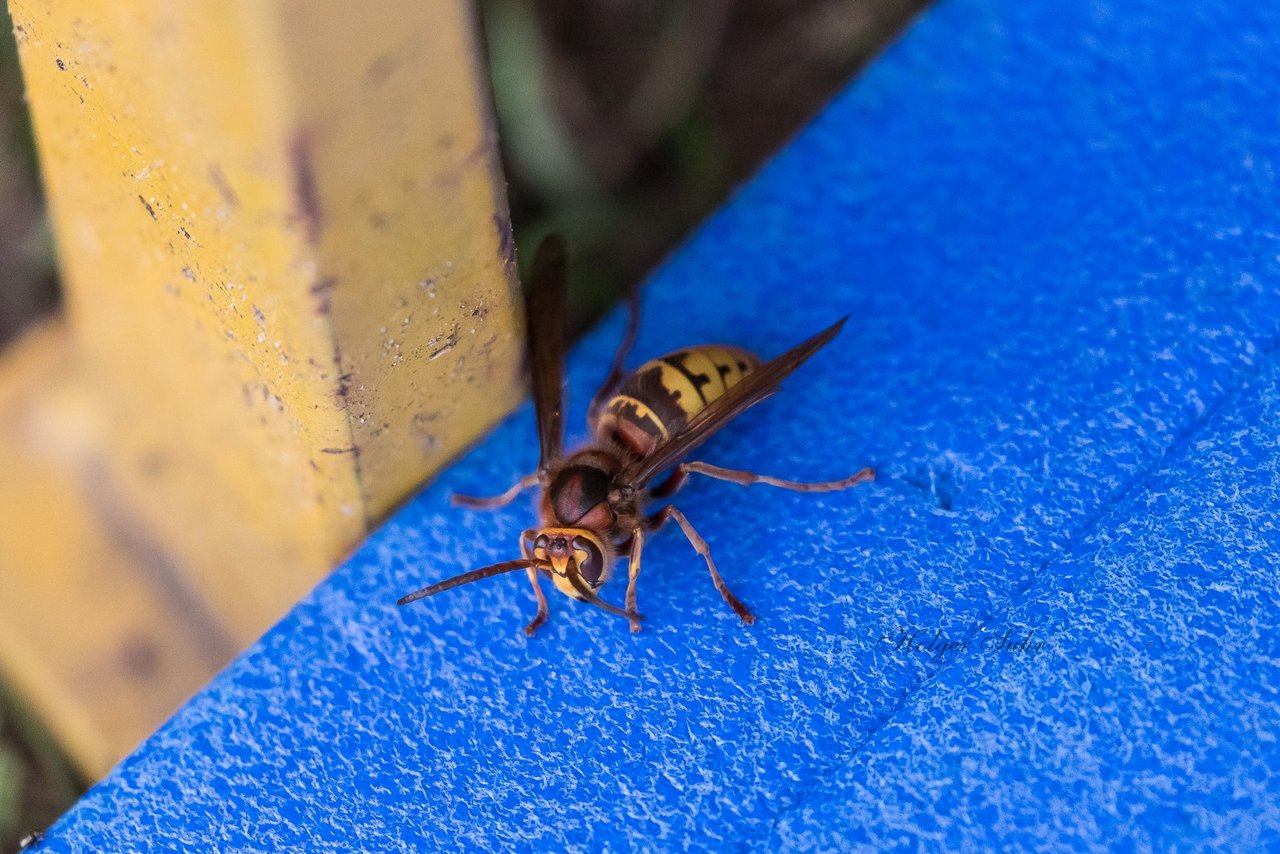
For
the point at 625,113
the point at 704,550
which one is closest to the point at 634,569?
the point at 704,550

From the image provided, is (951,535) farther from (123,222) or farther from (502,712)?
(123,222)

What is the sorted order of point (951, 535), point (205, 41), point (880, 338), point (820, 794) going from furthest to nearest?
point (880, 338) < point (951, 535) < point (820, 794) < point (205, 41)

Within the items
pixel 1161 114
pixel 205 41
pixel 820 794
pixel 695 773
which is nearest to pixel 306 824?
pixel 695 773

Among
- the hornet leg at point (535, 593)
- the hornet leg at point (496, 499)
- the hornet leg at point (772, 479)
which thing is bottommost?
the hornet leg at point (772, 479)

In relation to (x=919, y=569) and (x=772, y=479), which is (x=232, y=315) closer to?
(x=772, y=479)
